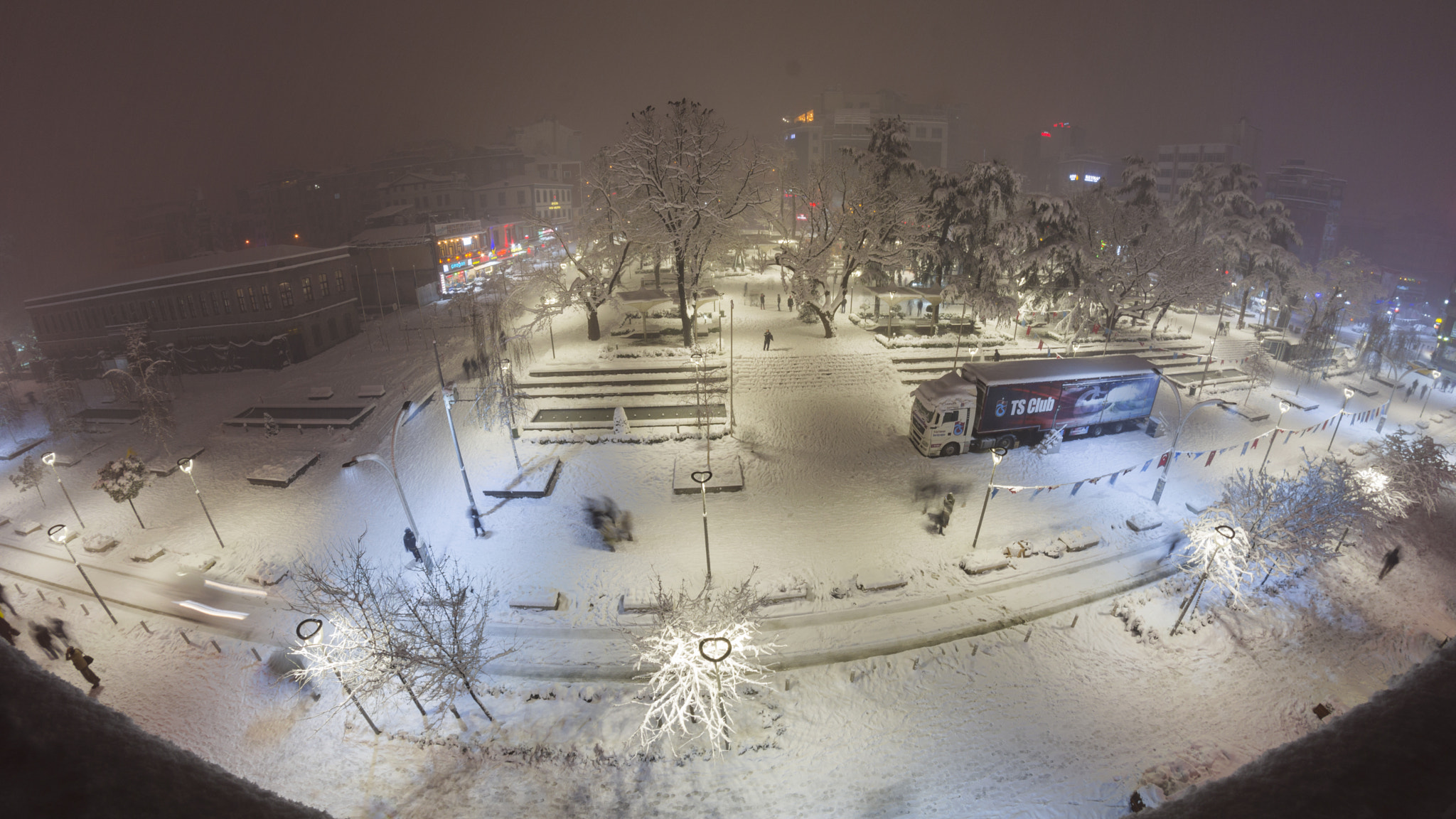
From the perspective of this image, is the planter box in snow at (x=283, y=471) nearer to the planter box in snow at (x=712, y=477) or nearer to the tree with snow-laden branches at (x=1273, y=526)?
the planter box in snow at (x=712, y=477)

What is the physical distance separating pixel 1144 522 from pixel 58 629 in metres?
35.1

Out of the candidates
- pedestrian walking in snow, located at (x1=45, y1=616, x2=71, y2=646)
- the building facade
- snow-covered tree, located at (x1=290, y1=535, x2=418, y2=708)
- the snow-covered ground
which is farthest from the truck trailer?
the building facade

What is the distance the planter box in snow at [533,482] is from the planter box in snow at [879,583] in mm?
12202

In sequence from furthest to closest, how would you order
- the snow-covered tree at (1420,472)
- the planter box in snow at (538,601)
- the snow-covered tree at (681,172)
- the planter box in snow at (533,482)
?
the snow-covered tree at (681,172)
the planter box in snow at (533,482)
the snow-covered tree at (1420,472)
the planter box in snow at (538,601)

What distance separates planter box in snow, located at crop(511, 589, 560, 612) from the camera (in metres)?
17.1

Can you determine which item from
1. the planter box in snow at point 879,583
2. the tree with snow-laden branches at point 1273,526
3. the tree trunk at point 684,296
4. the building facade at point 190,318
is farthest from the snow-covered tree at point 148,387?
the tree with snow-laden branches at point 1273,526

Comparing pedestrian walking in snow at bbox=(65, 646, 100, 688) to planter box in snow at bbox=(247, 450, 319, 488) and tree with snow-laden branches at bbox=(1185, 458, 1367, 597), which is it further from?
tree with snow-laden branches at bbox=(1185, 458, 1367, 597)

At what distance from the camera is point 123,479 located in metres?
21.5

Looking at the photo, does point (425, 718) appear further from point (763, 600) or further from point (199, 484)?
point (199, 484)

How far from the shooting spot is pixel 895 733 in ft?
44.5

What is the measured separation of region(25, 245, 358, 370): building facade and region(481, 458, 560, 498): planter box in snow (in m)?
24.3

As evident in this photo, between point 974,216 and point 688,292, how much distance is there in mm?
19042

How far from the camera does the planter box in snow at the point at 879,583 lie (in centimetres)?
1766

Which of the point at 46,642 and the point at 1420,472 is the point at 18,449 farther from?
the point at 1420,472
